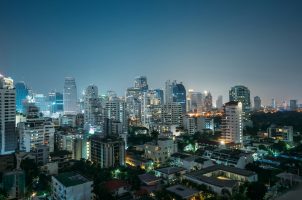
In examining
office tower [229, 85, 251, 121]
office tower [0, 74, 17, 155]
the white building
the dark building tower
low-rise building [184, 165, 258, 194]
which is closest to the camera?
the white building

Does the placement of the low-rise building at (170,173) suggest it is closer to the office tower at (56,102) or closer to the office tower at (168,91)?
the office tower at (168,91)

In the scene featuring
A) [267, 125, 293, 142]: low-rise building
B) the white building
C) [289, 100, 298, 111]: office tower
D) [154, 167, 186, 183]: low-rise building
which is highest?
[289, 100, 298, 111]: office tower

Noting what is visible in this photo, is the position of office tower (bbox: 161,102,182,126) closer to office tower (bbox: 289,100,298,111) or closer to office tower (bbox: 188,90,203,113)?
office tower (bbox: 188,90,203,113)

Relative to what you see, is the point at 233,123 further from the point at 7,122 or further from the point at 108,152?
the point at 7,122

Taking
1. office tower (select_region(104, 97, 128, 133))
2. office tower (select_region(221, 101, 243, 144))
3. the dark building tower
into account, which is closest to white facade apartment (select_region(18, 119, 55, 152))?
office tower (select_region(104, 97, 128, 133))

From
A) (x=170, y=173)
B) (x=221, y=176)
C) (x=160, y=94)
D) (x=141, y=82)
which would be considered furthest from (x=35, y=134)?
(x=141, y=82)

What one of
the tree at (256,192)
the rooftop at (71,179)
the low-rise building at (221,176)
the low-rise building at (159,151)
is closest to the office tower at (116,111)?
the low-rise building at (159,151)

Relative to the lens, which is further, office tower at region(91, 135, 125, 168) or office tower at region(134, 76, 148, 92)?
office tower at region(134, 76, 148, 92)
